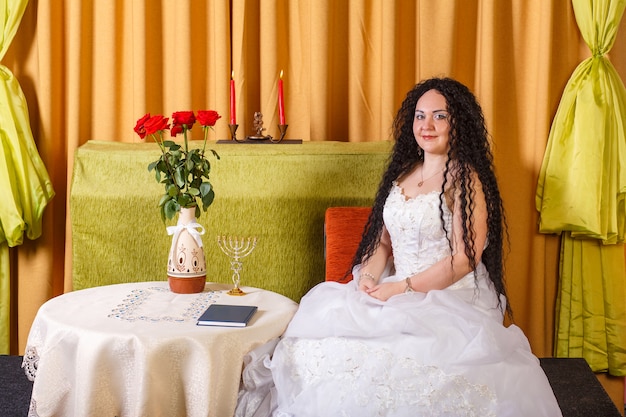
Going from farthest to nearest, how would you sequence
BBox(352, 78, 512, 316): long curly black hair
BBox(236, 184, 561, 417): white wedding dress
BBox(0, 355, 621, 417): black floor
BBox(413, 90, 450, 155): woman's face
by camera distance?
BBox(0, 355, 621, 417): black floor, BBox(413, 90, 450, 155): woman's face, BBox(352, 78, 512, 316): long curly black hair, BBox(236, 184, 561, 417): white wedding dress

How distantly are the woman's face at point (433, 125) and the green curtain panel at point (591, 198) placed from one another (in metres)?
0.92

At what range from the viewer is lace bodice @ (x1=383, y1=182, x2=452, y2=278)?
8.62ft

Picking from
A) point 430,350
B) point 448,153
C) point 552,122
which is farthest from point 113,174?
point 552,122

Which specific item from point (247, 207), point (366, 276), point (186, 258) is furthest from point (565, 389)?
point (186, 258)

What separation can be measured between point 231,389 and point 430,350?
25.1 inches

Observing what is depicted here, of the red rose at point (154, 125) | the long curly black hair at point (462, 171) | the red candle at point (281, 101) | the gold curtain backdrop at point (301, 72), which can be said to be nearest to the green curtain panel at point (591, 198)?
the gold curtain backdrop at point (301, 72)

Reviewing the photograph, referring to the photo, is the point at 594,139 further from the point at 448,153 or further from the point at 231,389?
the point at 231,389

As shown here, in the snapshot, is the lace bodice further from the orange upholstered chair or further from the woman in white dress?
the orange upholstered chair

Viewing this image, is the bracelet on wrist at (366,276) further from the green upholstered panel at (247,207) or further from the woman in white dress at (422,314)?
the green upholstered panel at (247,207)

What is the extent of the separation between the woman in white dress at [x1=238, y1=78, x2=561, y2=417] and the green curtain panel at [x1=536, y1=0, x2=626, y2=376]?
774mm

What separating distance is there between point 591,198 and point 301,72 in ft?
5.01

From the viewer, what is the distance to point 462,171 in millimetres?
2621

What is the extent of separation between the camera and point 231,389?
2.26m

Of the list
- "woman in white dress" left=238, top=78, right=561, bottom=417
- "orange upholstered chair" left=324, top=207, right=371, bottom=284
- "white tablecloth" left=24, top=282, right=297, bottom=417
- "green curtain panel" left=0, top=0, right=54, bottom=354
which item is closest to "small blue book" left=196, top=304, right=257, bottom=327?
"white tablecloth" left=24, top=282, right=297, bottom=417
